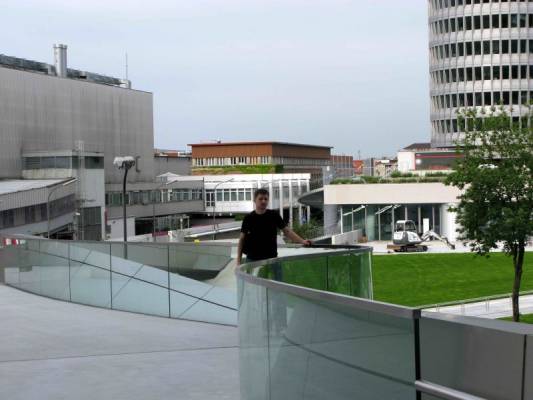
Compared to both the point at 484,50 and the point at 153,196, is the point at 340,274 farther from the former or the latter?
the point at 484,50

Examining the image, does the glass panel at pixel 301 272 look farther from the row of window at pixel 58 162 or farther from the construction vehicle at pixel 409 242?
the row of window at pixel 58 162

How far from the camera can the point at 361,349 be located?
4.79 metres

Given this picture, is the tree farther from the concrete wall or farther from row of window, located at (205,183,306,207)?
row of window, located at (205,183,306,207)

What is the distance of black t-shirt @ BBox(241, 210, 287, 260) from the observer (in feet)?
32.5

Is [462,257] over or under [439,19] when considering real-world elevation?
under

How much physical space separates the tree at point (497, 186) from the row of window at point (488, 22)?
7160 centimetres

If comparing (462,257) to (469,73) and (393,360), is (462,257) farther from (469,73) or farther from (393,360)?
(393,360)

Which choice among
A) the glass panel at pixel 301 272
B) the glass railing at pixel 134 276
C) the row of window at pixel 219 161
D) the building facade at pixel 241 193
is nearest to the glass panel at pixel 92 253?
the glass railing at pixel 134 276

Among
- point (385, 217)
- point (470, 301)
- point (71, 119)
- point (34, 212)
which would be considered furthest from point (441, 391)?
point (71, 119)

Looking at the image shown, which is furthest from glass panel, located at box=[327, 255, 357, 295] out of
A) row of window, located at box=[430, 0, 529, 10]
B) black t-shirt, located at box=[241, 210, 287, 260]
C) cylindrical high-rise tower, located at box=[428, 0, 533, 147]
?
row of window, located at box=[430, 0, 529, 10]

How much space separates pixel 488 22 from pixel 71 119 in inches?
2010

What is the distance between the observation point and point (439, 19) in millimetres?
114062

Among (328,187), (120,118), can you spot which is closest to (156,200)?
(120,118)

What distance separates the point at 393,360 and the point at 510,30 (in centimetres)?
11242
